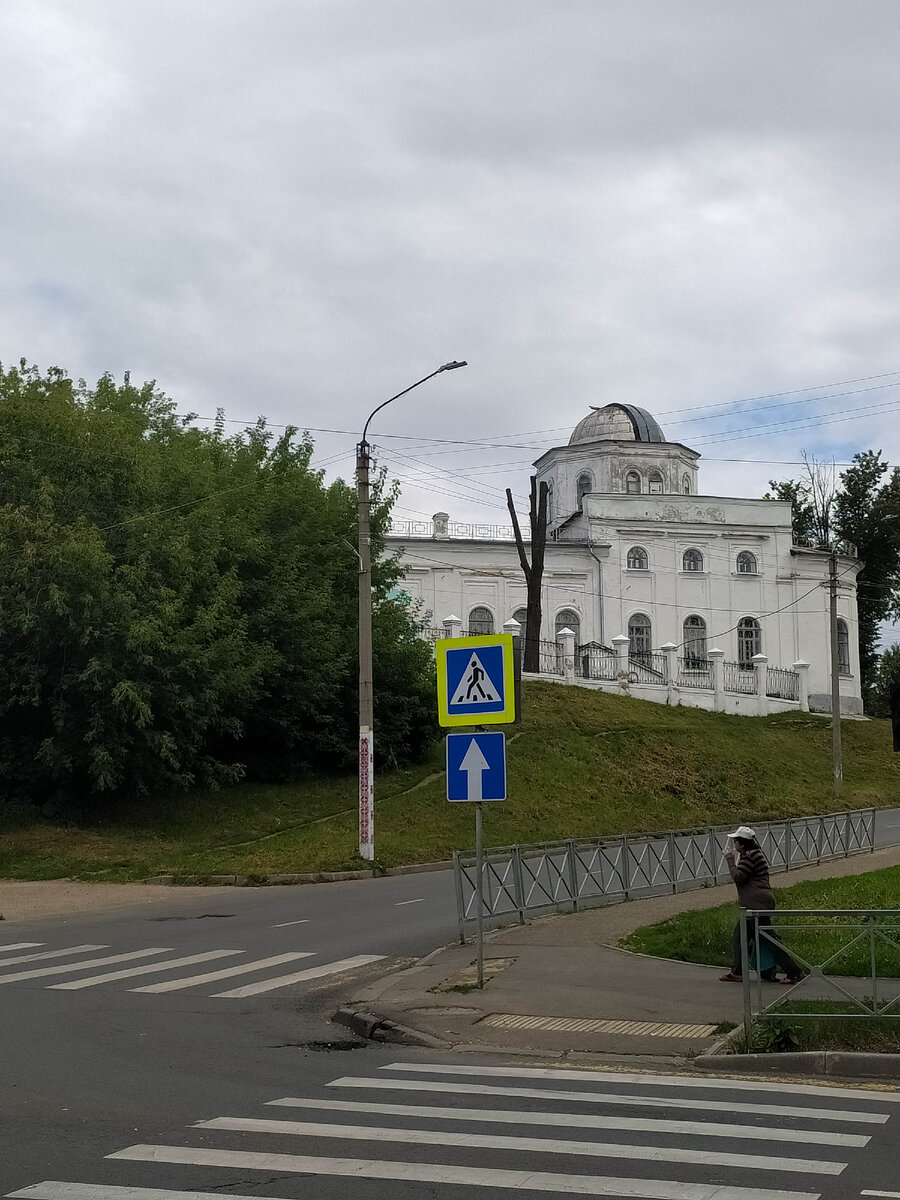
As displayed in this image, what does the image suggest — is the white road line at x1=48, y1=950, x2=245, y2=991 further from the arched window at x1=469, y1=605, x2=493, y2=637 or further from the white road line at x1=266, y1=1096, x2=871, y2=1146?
the arched window at x1=469, y1=605, x2=493, y2=637

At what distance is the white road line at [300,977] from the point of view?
1263 centimetres

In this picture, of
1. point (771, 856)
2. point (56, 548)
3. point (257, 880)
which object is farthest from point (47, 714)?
point (771, 856)

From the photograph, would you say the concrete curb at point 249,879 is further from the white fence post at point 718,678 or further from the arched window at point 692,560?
the arched window at point 692,560

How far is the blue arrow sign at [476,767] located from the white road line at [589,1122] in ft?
16.4

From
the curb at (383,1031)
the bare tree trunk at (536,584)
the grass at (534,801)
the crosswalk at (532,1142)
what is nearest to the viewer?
the crosswalk at (532,1142)

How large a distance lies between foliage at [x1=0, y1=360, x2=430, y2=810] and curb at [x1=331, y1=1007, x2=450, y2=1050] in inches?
683

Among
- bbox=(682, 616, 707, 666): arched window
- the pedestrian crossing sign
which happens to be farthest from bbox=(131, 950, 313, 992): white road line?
bbox=(682, 616, 707, 666): arched window

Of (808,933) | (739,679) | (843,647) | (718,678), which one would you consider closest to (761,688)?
(739,679)

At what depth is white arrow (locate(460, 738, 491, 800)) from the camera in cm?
1272

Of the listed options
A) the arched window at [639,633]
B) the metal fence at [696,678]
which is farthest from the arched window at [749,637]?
the metal fence at [696,678]

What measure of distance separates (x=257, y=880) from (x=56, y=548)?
9.13 m

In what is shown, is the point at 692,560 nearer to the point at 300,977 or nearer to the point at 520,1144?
the point at 300,977

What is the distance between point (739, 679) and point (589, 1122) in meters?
46.4

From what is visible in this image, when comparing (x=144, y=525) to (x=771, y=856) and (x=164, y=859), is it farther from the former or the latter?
(x=771, y=856)
